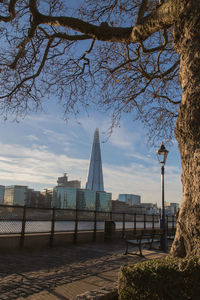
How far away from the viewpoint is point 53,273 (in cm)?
622

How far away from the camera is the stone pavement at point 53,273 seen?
15.4 feet

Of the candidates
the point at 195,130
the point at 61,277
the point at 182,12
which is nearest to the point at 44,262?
the point at 61,277

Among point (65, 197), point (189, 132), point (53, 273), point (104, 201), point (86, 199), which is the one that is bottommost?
point (104, 201)

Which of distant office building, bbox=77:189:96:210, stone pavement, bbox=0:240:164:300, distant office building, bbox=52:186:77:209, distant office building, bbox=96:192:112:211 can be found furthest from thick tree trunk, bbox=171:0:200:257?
distant office building, bbox=77:189:96:210

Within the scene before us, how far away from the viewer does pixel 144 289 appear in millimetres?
3064

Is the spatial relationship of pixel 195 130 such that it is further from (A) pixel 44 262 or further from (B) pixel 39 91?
(B) pixel 39 91

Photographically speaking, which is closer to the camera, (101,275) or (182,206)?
(182,206)

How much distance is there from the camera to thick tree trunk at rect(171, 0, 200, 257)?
400 centimetres

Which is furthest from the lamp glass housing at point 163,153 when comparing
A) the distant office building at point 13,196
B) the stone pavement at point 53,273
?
the distant office building at point 13,196

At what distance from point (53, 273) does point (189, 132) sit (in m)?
4.74

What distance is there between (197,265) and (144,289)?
2.39 ft

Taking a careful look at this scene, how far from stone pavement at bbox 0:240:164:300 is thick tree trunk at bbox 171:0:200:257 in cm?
146

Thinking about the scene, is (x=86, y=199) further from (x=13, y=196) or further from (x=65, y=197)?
(x=13, y=196)

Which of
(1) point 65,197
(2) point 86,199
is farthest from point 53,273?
(2) point 86,199
